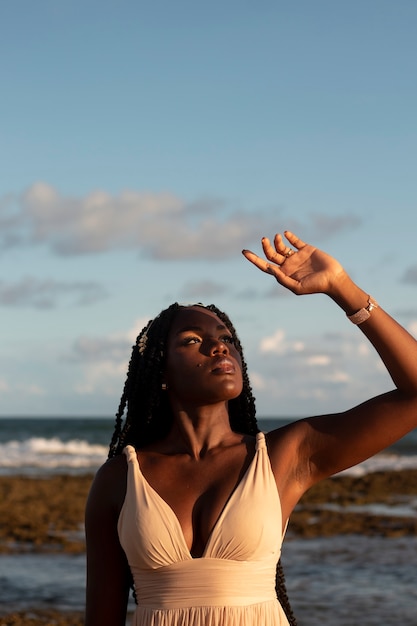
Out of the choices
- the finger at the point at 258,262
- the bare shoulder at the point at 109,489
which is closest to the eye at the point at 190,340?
the finger at the point at 258,262

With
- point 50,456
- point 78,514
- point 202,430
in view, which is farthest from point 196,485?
point 50,456

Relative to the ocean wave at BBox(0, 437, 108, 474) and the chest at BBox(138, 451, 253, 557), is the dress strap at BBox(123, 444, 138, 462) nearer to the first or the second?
the chest at BBox(138, 451, 253, 557)

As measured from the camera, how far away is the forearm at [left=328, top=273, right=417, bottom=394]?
132 inches

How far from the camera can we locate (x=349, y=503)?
67.3 ft

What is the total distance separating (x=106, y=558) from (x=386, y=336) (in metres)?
1.25

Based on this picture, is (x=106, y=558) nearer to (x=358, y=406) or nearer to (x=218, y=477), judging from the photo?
(x=218, y=477)

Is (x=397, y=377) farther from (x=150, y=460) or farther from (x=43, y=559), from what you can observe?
(x=43, y=559)

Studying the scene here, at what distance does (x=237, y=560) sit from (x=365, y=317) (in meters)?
0.93

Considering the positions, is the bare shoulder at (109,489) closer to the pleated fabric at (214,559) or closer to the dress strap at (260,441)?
Answer: the pleated fabric at (214,559)

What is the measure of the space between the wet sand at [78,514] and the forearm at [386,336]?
687 centimetres

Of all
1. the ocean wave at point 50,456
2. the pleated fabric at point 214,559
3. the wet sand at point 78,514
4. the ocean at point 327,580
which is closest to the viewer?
the pleated fabric at point 214,559


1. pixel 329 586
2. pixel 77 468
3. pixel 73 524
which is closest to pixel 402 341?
pixel 329 586

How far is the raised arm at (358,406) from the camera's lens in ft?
10.9

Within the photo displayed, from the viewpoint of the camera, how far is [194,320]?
3629 mm
